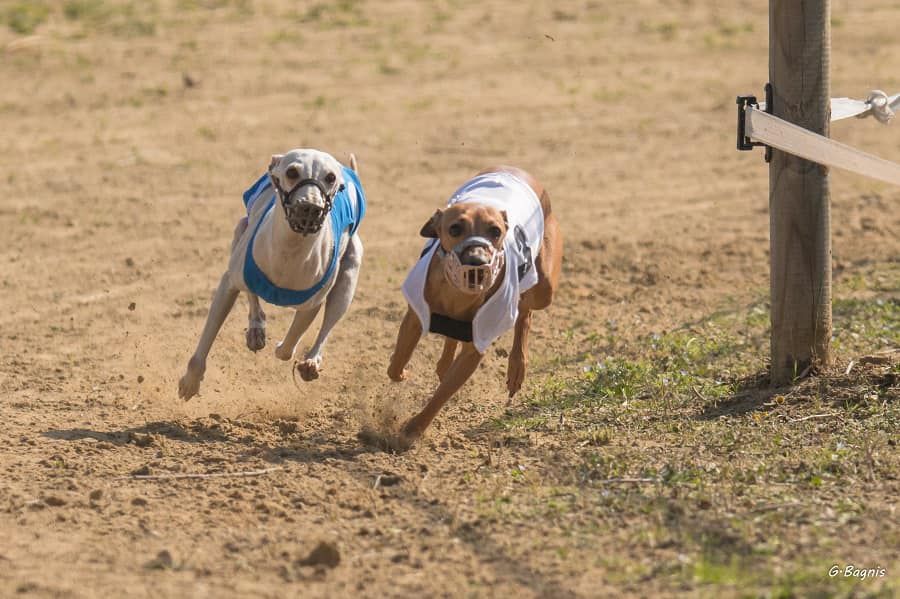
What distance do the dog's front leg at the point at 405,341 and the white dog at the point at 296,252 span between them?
1.33 feet

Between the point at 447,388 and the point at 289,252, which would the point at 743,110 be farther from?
the point at 289,252

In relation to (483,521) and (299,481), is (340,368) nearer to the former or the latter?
(299,481)

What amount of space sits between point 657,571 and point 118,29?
1198 cm

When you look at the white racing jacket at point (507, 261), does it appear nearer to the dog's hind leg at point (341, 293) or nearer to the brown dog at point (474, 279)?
the brown dog at point (474, 279)

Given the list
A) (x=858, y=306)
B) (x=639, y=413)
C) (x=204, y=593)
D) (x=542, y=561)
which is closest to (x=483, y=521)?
(x=542, y=561)

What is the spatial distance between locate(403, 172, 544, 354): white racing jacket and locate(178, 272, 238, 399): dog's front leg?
1.02 m

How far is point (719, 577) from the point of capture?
14.4 feet

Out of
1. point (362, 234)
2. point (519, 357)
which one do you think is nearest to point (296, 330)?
point (519, 357)

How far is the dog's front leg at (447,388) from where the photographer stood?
20.2 ft

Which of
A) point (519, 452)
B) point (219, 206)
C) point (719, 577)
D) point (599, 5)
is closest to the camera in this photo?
point (719, 577)

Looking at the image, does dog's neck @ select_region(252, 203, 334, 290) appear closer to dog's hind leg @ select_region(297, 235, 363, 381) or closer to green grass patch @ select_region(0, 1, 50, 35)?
dog's hind leg @ select_region(297, 235, 363, 381)

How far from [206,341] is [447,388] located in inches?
50.8

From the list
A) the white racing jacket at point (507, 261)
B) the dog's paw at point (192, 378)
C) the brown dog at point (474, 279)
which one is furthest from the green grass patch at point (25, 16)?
the white racing jacket at point (507, 261)

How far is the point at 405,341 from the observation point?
6.41 m
